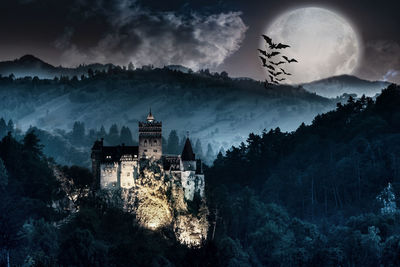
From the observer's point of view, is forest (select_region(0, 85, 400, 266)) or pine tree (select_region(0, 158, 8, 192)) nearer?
forest (select_region(0, 85, 400, 266))

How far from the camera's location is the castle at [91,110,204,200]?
10619 cm

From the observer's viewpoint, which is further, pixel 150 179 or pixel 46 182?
pixel 46 182

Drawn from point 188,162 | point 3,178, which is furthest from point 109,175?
point 3,178

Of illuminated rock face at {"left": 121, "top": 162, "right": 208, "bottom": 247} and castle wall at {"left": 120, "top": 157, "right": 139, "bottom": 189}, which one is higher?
castle wall at {"left": 120, "top": 157, "right": 139, "bottom": 189}

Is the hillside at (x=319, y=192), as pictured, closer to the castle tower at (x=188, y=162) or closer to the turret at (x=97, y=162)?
the castle tower at (x=188, y=162)

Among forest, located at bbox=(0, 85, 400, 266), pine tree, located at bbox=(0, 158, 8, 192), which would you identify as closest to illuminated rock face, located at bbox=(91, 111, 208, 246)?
forest, located at bbox=(0, 85, 400, 266)

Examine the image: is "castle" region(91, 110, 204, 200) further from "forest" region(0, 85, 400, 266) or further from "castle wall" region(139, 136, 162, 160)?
"forest" region(0, 85, 400, 266)

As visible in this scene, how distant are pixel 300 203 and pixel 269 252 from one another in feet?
119

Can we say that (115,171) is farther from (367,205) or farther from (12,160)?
(367,205)

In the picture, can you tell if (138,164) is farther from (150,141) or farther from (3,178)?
(3,178)

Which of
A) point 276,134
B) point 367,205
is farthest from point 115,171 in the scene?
point 276,134

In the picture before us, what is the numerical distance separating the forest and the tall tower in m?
11.5

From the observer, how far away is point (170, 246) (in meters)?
104

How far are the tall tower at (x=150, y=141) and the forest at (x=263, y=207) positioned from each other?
1155 centimetres
